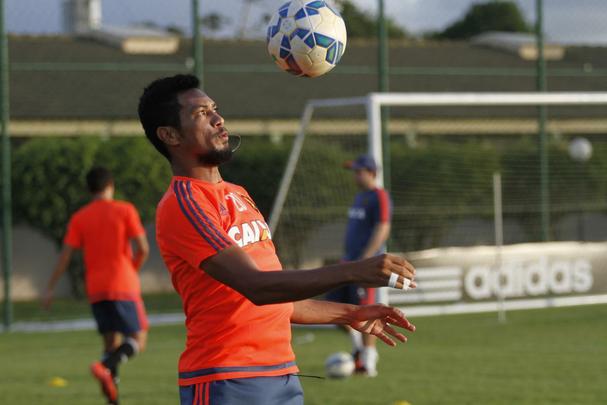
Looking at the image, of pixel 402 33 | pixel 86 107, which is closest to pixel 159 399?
pixel 86 107

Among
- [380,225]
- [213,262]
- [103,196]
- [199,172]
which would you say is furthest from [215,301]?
[380,225]

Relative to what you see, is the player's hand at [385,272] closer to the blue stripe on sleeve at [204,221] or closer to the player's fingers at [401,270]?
the player's fingers at [401,270]

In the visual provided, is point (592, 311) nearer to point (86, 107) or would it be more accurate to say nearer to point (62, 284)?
point (62, 284)

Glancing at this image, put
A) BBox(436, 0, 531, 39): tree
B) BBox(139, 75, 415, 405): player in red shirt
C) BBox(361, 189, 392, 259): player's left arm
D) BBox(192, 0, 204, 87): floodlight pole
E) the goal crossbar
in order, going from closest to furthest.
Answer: BBox(139, 75, 415, 405): player in red shirt, BBox(361, 189, 392, 259): player's left arm, the goal crossbar, BBox(192, 0, 204, 87): floodlight pole, BBox(436, 0, 531, 39): tree

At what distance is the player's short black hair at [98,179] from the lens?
1064 cm

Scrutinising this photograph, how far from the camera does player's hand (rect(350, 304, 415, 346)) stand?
4.55 metres

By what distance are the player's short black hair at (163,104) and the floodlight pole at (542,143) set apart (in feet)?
46.7

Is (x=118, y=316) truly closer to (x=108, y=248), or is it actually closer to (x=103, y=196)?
(x=108, y=248)

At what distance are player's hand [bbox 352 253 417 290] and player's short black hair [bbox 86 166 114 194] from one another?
22.9 feet

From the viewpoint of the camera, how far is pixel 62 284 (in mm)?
20688

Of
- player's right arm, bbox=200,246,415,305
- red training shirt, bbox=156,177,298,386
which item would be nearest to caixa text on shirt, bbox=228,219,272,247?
red training shirt, bbox=156,177,298,386

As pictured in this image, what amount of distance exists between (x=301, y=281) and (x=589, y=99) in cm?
1341

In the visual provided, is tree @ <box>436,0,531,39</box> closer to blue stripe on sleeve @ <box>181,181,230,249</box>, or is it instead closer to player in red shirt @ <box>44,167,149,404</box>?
player in red shirt @ <box>44,167,149,404</box>

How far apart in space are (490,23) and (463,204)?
1348 inches
